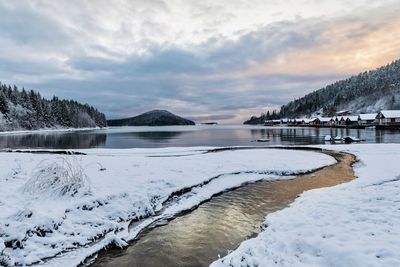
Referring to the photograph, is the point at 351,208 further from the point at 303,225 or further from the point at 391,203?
the point at 303,225

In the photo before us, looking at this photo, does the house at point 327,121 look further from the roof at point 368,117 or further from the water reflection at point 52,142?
the water reflection at point 52,142

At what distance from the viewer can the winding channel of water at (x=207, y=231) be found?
943cm

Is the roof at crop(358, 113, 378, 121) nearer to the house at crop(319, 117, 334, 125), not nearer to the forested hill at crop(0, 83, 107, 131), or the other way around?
the house at crop(319, 117, 334, 125)

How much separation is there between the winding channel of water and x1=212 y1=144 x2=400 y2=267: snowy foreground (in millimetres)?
1020

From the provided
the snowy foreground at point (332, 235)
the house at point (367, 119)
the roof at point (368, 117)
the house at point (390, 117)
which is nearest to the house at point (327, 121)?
the house at point (367, 119)

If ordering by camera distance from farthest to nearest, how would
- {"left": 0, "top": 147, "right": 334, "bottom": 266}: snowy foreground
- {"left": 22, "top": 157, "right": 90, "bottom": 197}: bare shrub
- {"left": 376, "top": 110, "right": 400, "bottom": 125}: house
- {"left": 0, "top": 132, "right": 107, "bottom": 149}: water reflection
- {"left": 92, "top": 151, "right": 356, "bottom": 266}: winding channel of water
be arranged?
{"left": 376, "top": 110, "right": 400, "bottom": 125}: house, {"left": 0, "top": 132, "right": 107, "bottom": 149}: water reflection, {"left": 22, "top": 157, "right": 90, "bottom": 197}: bare shrub, {"left": 92, "top": 151, "right": 356, "bottom": 266}: winding channel of water, {"left": 0, "top": 147, "right": 334, "bottom": 266}: snowy foreground

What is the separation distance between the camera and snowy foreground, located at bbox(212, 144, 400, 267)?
7.61 m

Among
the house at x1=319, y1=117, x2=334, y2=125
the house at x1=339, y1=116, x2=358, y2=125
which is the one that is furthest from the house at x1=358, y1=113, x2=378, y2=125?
the house at x1=319, y1=117, x2=334, y2=125

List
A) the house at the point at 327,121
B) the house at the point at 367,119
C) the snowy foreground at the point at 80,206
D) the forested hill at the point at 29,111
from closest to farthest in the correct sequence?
the snowy foreground at the point at 80,206
the forested hill at the point at 29,111
the house at the point at 367,119
the house at the point at 327,121

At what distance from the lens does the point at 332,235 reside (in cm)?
912

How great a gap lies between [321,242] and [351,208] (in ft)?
12.8

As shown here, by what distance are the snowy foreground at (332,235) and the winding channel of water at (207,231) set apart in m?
1.02

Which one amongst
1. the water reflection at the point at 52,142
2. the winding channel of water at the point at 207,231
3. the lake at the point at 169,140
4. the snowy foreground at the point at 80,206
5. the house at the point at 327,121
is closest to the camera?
the snowy foreground at the point at 80,206

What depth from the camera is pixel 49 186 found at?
12.7 metres
